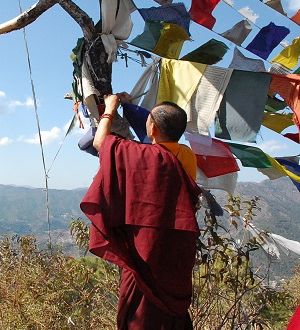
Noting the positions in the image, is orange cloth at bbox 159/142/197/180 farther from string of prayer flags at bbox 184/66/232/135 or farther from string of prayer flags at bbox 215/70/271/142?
string of prayer flags at bbox 215/70/271/142

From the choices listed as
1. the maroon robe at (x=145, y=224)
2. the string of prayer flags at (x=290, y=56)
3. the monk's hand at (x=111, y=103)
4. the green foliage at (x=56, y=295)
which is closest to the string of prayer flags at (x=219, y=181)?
the string of prayer flags at (x=290, y=56)

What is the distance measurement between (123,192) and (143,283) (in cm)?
41

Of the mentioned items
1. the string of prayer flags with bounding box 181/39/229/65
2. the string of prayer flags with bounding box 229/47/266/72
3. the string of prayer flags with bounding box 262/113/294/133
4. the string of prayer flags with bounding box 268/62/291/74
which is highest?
the string of prayer flags with bounding box 181/39/229/65

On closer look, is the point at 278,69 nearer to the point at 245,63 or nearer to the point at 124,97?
the point at 245,63

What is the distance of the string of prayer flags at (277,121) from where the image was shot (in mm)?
3236

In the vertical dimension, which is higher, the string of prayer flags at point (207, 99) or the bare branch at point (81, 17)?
the bare branch at point (81, 17)

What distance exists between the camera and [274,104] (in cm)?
322

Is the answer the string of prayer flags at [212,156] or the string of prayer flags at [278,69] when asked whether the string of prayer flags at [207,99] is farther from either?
the string of prayer flags at [278,69]

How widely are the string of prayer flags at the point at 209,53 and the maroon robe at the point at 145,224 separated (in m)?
1.29

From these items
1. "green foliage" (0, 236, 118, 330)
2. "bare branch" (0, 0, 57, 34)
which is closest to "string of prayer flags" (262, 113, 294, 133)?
"bare branch" (0, 0, 57, 34)

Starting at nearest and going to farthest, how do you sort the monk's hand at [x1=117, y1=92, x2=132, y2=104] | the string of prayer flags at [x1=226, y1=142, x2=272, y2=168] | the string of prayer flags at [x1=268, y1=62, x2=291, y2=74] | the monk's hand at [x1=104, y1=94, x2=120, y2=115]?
1. the monk's hand at [x1=104, y1=94, x2=120, y2=115]
2. the monk's hand at [x1=117, y1=92, x2=132, y2=104]
3. the string of prayer flags at [x1=226, y1=142, x2=272, y2=168]
4. the string of prayer flags at [x1=268, y1=62, x2=291, y2=74]

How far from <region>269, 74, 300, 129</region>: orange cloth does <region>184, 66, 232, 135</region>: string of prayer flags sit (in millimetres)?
327

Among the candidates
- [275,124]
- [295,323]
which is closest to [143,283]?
[295,323]

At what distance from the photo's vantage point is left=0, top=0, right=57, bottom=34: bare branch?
115 inches
